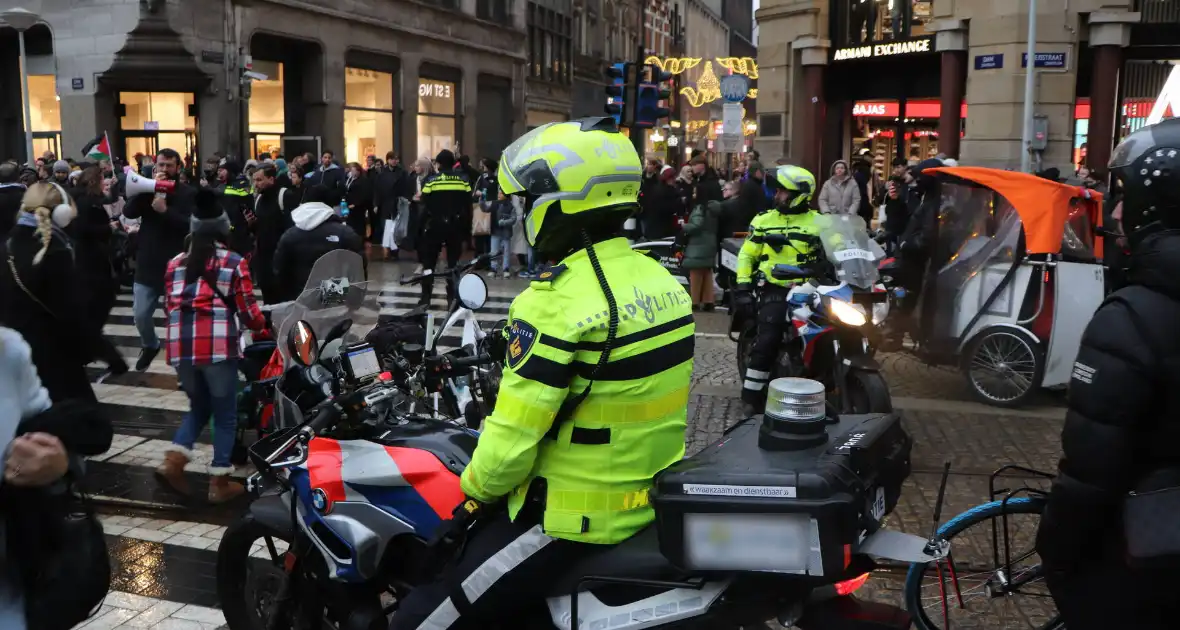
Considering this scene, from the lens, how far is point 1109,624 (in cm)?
263

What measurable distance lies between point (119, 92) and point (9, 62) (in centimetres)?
487

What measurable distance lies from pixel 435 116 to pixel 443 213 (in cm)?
1878

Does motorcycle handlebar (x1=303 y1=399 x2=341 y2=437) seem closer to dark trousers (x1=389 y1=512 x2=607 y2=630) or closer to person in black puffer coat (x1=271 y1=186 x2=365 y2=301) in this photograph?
dark trousers (x1=389 y1=512 x2=607 y2=630)

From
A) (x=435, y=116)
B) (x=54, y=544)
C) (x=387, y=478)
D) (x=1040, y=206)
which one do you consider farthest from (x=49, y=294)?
(x=435, y=116)

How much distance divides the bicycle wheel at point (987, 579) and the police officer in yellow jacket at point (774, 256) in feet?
11.3

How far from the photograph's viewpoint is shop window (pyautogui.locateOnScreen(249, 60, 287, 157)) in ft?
84.7

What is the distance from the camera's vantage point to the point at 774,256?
7863 mm

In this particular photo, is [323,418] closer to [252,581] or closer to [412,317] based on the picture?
[252,581]

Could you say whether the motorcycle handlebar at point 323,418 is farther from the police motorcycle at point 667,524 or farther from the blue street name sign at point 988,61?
the blue street name sign at point 988,61

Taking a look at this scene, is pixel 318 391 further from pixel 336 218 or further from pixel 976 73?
pixel 976 73

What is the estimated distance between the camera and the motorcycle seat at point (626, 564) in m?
Answer: 2.71

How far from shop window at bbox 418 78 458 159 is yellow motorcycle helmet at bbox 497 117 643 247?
1154 inches

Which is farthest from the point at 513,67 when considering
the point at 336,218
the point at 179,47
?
the point at 336,218

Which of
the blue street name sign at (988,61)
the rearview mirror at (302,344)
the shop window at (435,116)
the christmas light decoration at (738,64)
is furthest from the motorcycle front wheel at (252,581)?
the christmas light decoration at (738,64)
